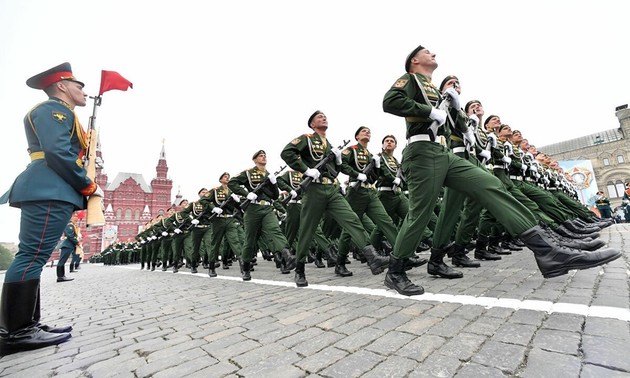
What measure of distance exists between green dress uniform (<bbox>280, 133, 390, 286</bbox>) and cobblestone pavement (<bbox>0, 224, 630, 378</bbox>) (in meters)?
0.91

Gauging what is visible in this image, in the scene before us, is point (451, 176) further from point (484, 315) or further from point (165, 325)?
point (165, 325)

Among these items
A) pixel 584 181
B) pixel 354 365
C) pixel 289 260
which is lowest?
pixel 354 365

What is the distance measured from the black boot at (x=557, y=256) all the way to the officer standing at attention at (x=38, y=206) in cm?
414

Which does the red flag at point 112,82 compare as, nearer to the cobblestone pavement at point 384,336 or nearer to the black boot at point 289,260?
the cobblestone pavement at point 384,336

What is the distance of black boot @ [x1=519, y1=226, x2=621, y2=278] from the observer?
91.4 inches

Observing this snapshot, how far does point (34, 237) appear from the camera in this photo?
8.34ft

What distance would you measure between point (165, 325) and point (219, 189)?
596 centimetres

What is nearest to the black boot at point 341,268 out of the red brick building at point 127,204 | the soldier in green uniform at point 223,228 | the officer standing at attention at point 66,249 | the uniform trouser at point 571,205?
the soldier in green uniform at point 223,228

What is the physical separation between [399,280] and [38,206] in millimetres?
3426

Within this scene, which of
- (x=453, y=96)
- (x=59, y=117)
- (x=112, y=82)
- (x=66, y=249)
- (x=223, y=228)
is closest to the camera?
(x=59, y=117)

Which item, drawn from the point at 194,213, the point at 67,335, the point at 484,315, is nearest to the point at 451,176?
the point at 484,315

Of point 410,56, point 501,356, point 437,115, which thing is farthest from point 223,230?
point 501,356

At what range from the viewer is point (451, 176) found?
3125 millimetres

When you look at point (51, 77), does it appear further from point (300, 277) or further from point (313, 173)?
point (300, 277)
